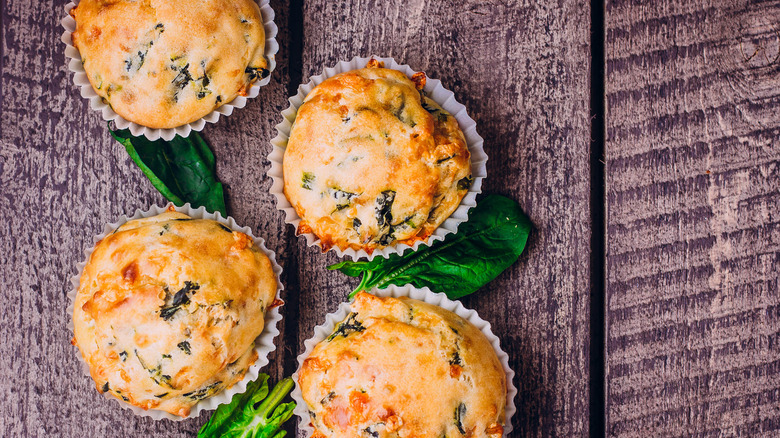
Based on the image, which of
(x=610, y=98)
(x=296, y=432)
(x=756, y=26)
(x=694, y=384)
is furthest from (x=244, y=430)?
(x=756, y=26)

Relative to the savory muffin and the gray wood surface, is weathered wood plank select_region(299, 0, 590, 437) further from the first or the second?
the savory muffin

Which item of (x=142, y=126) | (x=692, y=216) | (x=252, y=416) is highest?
(x=142, y=126)

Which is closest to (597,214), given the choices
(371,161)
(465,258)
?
(465,258)

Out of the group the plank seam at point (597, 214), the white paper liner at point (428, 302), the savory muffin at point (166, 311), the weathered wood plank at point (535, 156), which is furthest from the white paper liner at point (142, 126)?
the plank seam at point (597, 214)

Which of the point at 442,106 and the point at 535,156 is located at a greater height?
the point at 442,106

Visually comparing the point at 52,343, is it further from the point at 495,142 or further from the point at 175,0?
the point at 495,142

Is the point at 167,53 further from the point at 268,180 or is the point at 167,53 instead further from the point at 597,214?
the point at 597,214

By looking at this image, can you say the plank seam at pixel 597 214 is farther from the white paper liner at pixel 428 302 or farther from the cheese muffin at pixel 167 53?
the cheese muffin at pixel 167 53
